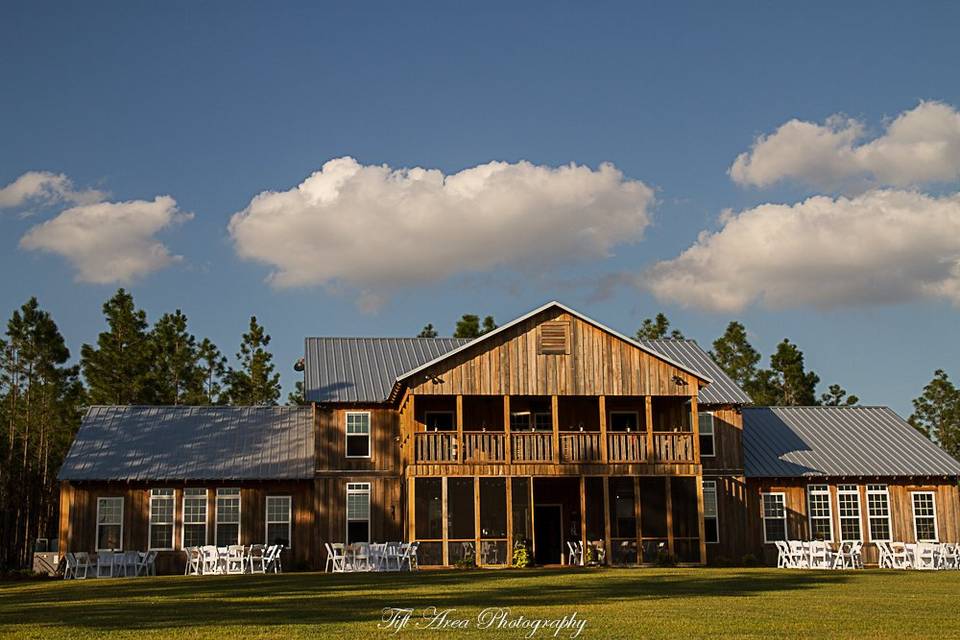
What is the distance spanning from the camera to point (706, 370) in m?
39.3

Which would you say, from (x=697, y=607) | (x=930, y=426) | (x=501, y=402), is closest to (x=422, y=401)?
(x=501, y=402)

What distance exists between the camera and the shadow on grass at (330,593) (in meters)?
17.1

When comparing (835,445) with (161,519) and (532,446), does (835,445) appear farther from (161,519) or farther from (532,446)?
(161,519)

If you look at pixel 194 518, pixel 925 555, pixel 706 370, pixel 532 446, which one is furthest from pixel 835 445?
pixel 194 518

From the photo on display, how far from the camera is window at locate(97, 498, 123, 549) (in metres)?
34.4

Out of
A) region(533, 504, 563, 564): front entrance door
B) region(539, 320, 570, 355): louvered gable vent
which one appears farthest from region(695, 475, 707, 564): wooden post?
region(539, 320, 570, 355): louvered gable vent

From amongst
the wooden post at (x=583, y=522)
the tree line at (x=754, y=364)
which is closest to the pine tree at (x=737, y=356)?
the tree line at (x=754, y=364)

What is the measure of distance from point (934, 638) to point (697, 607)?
15.1 ft

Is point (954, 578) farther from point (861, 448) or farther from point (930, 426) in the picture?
point (930, 426)

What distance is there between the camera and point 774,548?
3669 cm

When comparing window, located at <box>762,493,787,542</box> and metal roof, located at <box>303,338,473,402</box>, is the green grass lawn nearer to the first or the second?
window, located at <box>762,493,787,542</box>

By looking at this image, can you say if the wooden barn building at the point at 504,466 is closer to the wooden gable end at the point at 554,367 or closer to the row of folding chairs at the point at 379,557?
the wooden gable end at the point at 554,367

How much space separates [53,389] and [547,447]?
28.9m

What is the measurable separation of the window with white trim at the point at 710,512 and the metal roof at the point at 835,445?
125 centimetres
